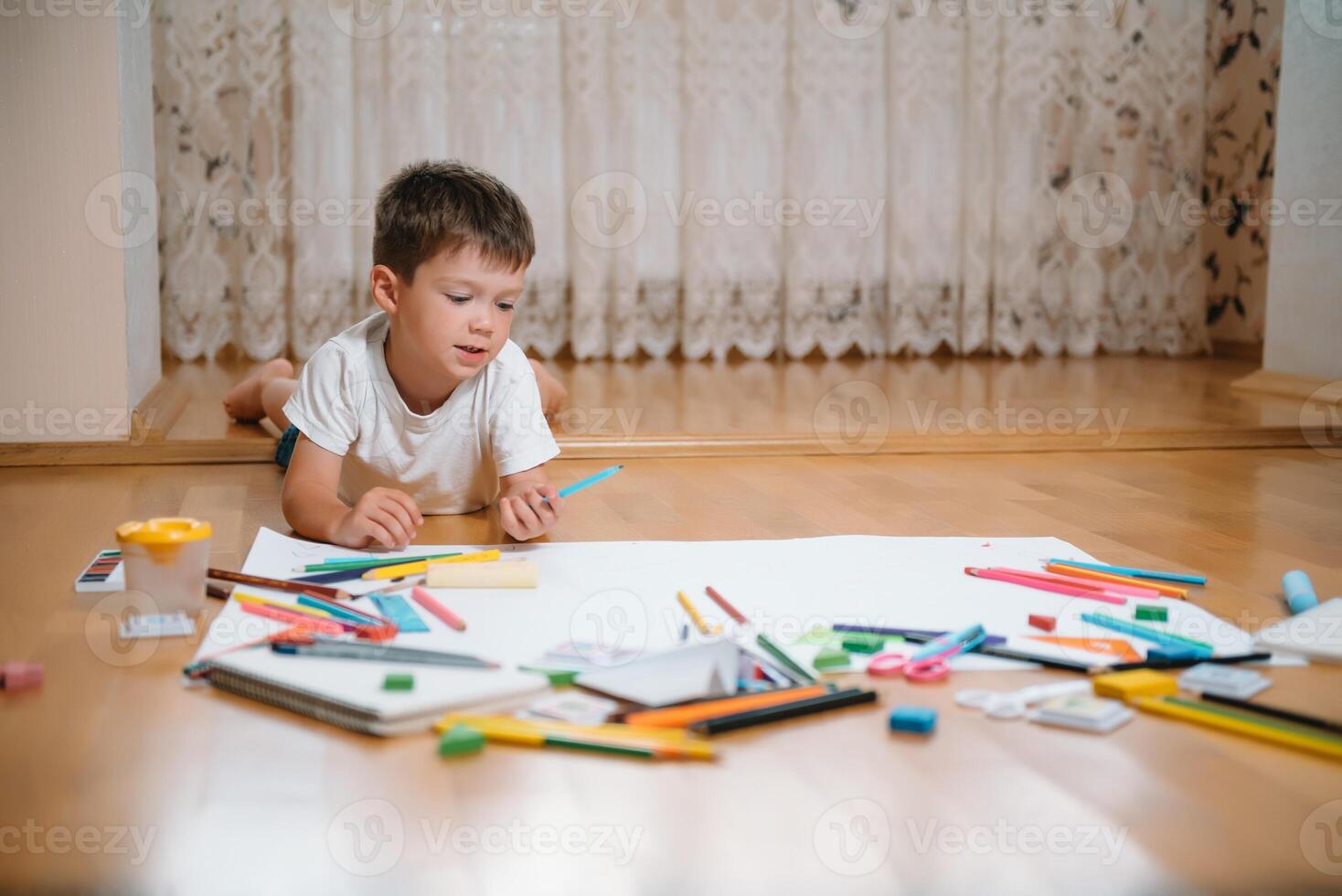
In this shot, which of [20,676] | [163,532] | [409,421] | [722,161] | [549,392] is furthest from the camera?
[722,161]

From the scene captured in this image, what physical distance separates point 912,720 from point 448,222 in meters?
0.72

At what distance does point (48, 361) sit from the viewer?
5.72 feet

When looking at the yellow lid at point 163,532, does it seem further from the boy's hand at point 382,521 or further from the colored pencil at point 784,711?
the colored pencil at point 784,711

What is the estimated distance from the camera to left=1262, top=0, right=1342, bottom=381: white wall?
238cm

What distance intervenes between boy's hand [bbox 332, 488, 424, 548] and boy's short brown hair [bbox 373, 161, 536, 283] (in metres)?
0.24

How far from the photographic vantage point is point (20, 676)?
0.85 m

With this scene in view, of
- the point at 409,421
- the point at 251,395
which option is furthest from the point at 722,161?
the point at 409,421

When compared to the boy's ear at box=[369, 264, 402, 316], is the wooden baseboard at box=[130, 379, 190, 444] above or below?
below

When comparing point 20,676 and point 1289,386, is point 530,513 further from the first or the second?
point 1289,386

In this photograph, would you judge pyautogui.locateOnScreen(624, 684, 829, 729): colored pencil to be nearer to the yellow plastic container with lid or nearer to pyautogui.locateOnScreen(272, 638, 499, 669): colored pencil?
pyautogui.locateOnScreen(272, 638, 499, 669): colored pencil

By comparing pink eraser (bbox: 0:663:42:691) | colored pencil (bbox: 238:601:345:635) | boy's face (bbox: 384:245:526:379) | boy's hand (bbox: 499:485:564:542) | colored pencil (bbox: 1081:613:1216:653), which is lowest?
pink eraser (bbox: 0:663:42:691)

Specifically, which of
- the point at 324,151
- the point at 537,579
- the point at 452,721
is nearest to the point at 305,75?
the point at 324,151

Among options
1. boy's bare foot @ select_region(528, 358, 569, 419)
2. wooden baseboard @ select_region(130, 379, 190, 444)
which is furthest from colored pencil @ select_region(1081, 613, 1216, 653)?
wooden baseboard @ select_region(130, 379, 190, 444)

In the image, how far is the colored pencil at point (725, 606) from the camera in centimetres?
98
